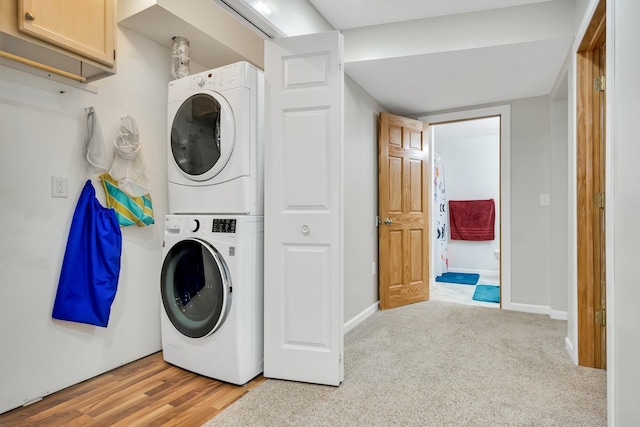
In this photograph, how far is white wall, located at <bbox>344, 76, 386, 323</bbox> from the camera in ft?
10.2

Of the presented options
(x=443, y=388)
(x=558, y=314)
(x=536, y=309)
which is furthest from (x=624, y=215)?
(x=536, y=309)

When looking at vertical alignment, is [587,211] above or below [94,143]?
below

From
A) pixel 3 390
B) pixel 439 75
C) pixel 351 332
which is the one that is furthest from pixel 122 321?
pixel 439 75

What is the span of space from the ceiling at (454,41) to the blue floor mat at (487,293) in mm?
2294

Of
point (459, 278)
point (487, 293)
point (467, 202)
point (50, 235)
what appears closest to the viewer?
point (50, 235)

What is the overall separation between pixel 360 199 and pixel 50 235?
2.32m

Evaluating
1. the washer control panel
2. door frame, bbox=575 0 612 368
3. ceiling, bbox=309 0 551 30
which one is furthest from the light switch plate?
the washer control panel

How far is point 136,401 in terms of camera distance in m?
1.83

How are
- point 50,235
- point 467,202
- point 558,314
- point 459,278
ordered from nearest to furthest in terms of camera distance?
point 50,235
point 558,314
point 459,278
point 467,202

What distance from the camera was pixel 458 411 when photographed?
1.74 metres

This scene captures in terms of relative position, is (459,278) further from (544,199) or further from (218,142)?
(218,142)

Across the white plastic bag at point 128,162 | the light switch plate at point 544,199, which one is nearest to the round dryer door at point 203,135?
the white plastic bag at point 128,162

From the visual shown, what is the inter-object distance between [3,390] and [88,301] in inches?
19.8

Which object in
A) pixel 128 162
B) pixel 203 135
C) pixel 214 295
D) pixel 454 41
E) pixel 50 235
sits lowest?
pixel 214 295
